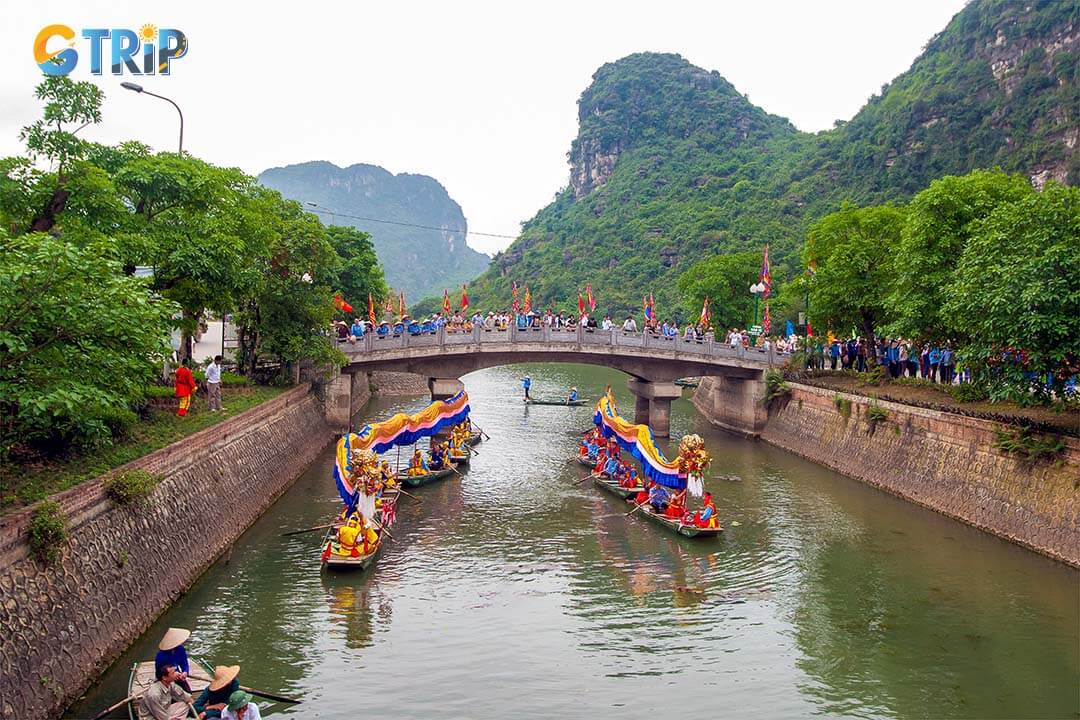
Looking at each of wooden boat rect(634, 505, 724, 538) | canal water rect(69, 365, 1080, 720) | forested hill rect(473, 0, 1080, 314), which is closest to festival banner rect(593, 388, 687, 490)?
wooden boat rect(634, 505, 724, 538)

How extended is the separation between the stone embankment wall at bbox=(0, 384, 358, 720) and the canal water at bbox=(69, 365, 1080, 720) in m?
0.60

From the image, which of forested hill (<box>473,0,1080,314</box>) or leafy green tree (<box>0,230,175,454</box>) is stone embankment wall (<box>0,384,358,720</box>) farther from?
forested hill (<box>473,0,1080,314</box>)

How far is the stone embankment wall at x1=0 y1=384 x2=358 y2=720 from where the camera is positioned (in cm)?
1262

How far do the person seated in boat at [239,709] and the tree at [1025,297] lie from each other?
20.2 m

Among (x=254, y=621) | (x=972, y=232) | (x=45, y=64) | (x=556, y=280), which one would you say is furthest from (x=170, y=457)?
(x=556, y=280)

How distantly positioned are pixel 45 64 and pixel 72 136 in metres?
3.72

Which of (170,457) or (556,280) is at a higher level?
(556,280)

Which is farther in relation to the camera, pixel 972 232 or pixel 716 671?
pixel 972 232

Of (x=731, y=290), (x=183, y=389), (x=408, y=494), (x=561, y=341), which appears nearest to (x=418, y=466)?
(x=408, y=494)

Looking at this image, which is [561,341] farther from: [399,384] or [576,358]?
[399,384]

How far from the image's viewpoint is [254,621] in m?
18.2

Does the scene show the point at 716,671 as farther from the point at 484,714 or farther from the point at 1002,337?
the point at 1002,337

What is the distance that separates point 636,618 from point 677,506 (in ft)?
24.3

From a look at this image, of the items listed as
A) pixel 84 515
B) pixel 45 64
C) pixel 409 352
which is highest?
pixel 45 64
